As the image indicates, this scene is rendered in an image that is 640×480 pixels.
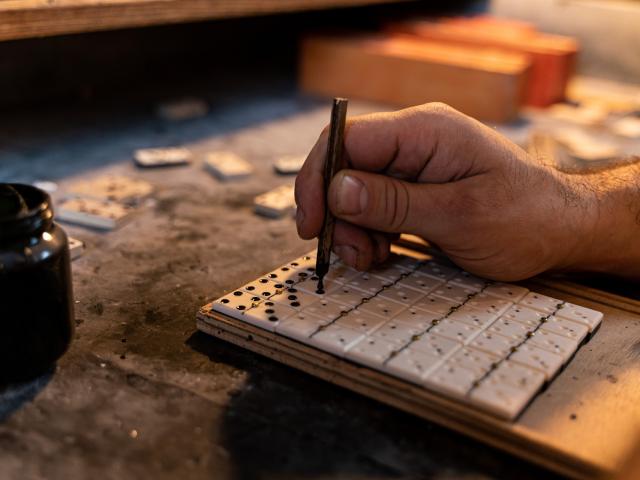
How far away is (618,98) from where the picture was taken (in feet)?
8.64

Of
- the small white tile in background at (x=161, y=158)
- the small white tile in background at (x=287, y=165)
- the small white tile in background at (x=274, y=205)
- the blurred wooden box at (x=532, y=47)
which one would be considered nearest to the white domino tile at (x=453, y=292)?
the small white tile in background at (x=274, y=205)

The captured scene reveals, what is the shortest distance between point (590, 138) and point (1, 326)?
1796 millimetres

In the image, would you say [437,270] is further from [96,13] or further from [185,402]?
[96,13]

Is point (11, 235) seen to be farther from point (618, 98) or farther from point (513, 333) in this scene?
point (618, 98)

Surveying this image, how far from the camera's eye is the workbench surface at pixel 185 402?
70cm

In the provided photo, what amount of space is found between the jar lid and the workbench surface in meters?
0.19

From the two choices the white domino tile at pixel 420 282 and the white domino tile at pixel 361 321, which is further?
the white domino tile at pixel 420 282

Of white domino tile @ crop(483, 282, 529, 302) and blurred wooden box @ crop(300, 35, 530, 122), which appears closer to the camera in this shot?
white domino tile @ crop(483, 282, 529, 302)

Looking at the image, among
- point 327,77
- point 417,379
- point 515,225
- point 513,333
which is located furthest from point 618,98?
point 417,379

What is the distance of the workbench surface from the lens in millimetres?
701

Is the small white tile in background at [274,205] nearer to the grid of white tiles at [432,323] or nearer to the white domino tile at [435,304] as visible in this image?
the grid of white tiles at [432,323]

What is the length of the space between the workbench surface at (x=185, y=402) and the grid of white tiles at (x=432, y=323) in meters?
0.05

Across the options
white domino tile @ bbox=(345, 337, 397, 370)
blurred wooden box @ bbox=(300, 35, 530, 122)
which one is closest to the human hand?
white domino tile @ bbox=(345, 337, 397, 370)

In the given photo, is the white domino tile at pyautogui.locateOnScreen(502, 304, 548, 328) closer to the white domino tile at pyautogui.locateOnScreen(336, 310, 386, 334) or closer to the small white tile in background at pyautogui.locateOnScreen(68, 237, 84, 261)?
the white domino tile at pyautogui.locateOnScreen(336, 310, 386, 334)
